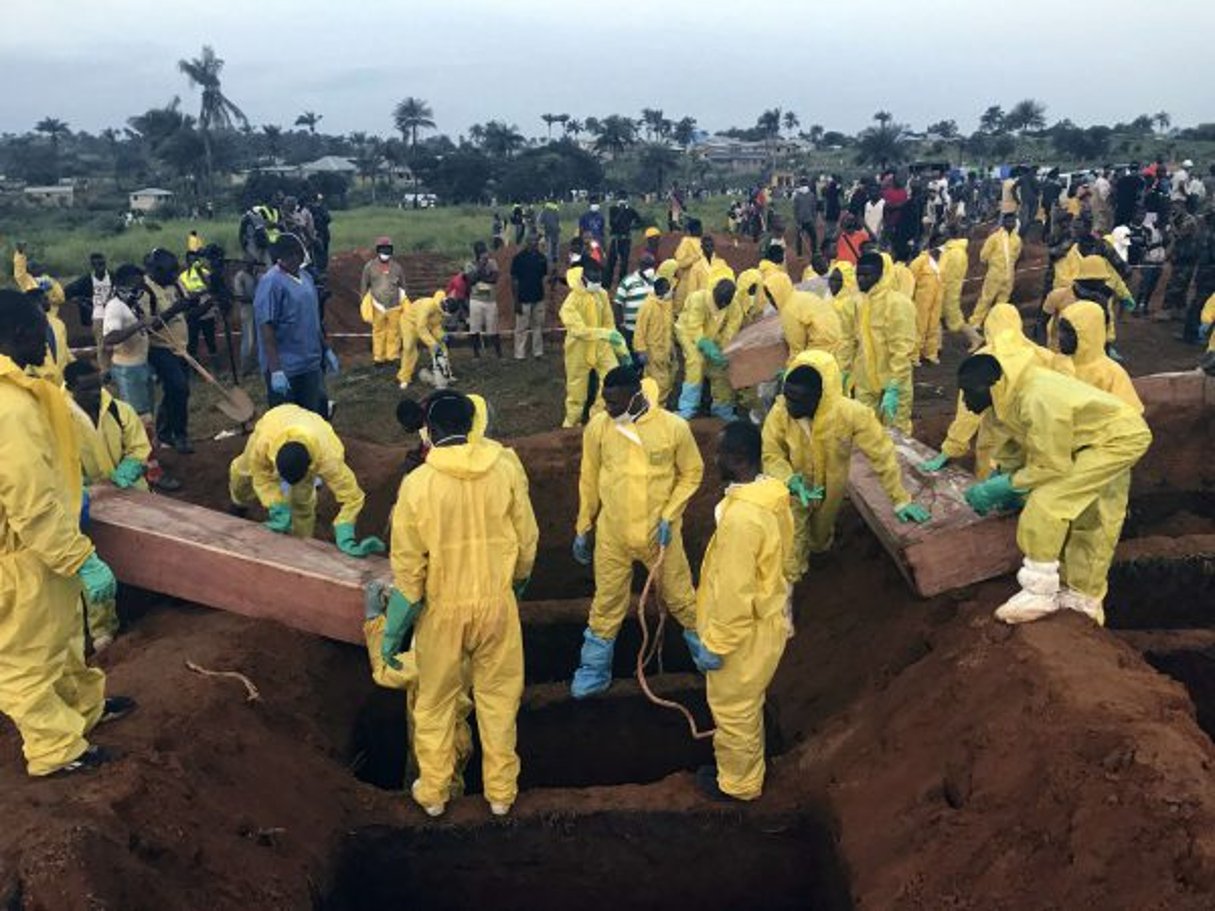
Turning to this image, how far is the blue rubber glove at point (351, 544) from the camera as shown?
623 cm

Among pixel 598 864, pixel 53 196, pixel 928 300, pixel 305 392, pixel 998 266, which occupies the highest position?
pixel 998 266

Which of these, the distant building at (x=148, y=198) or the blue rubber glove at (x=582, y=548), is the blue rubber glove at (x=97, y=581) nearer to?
the blue rubber glove at (x=582, y=548)

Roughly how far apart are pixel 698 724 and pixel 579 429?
3510 mm

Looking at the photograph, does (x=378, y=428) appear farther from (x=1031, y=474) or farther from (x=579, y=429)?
(x=1031, y=474)

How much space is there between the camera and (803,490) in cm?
611

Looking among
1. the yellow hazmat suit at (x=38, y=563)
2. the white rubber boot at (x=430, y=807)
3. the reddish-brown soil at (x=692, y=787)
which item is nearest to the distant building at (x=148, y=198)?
the reddish-brown soil at (x=692, y=787)

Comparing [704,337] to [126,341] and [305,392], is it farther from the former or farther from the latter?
[126,341]

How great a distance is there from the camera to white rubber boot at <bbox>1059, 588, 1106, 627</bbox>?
16.9 ft

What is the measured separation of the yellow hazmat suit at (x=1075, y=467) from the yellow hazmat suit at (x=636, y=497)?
6.33ft

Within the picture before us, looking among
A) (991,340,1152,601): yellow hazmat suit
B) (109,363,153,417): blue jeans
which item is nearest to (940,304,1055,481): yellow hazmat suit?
(991,340,1152,601): yellow hazmat suit

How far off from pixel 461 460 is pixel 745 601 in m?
1.55

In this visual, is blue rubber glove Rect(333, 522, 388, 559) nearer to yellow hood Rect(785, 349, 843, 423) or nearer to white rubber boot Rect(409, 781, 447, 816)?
white rubber boot Rect(409, 781, 447, 816)

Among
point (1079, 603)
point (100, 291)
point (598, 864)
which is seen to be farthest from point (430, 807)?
point (100, 291)

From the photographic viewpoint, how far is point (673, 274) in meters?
12.0
